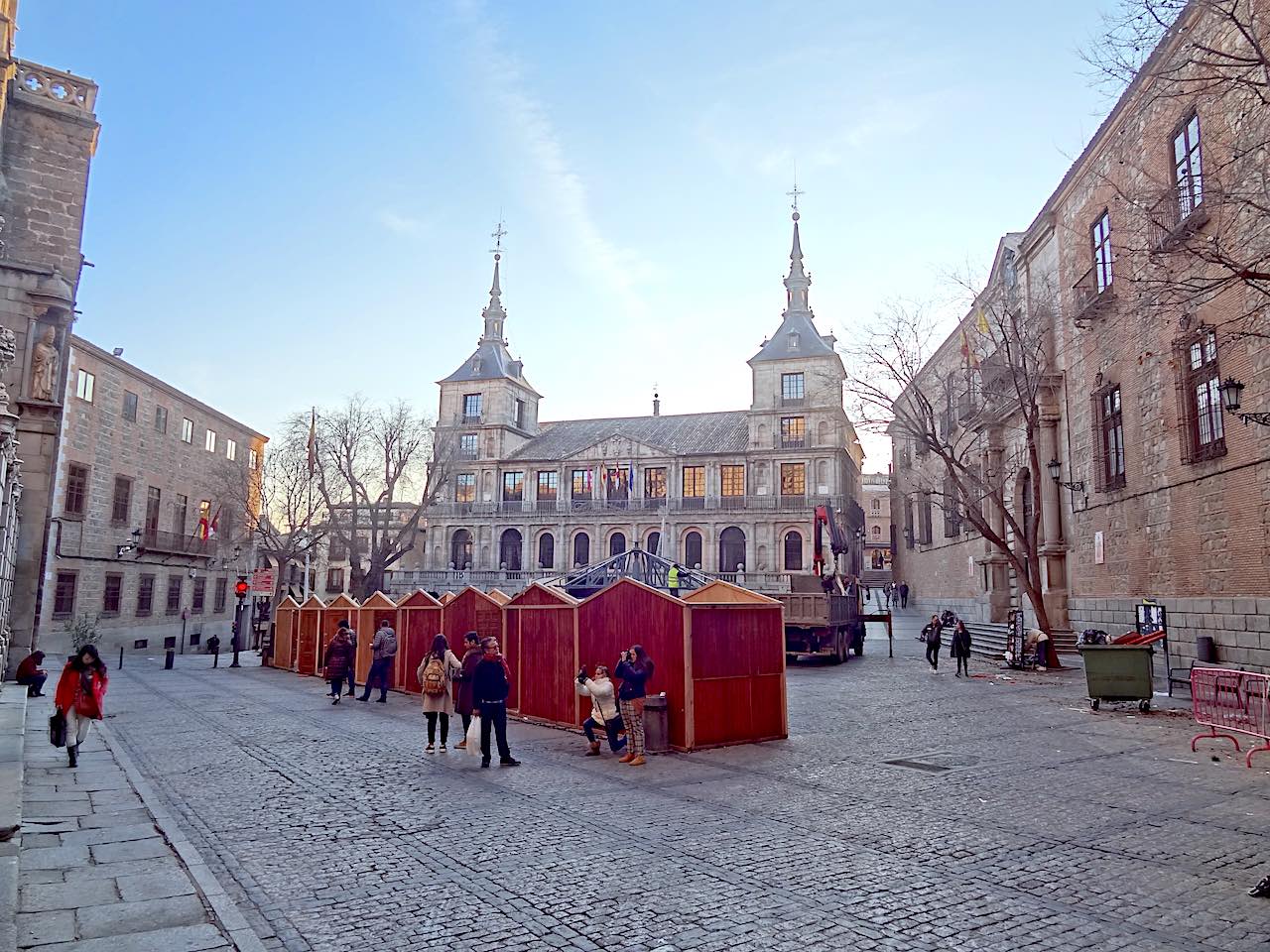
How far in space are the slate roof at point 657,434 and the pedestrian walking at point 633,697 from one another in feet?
177

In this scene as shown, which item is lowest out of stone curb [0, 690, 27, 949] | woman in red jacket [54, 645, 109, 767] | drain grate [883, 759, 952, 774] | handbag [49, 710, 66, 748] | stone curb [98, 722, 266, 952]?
stone curb [98, 722, 266, 952]

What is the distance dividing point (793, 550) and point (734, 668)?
4994 cm

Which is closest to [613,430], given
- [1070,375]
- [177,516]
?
[177,516]

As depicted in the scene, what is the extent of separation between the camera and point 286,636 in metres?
29.2

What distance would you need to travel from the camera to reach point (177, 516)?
38.7 meters

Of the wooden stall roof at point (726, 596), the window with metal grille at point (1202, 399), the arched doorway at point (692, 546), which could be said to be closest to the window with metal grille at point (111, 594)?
the wooden stall roof at point (726, 596)

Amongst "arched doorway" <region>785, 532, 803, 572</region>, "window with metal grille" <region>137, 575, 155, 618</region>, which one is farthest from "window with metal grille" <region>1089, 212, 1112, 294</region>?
"arched doorway" <region>785, 532, 803, 572</region>

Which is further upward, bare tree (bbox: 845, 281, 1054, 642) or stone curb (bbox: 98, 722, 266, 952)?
bare tree (bbox: 845, 281, 1054, 642)

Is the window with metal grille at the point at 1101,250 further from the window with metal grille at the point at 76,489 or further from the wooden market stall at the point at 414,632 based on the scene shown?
the window with metal grille at the point at 76,489

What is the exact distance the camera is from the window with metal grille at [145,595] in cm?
3578

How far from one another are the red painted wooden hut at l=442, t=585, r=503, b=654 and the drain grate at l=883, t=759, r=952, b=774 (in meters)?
8.10

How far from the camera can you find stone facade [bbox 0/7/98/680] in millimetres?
17938

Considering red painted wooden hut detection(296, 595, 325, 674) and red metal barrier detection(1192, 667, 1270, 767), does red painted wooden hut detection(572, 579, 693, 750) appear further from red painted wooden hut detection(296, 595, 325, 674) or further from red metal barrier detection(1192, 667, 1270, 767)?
red painted wooden hut detection(296, 595, 325, 674)

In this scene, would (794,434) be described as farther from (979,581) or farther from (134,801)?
(134,801)
